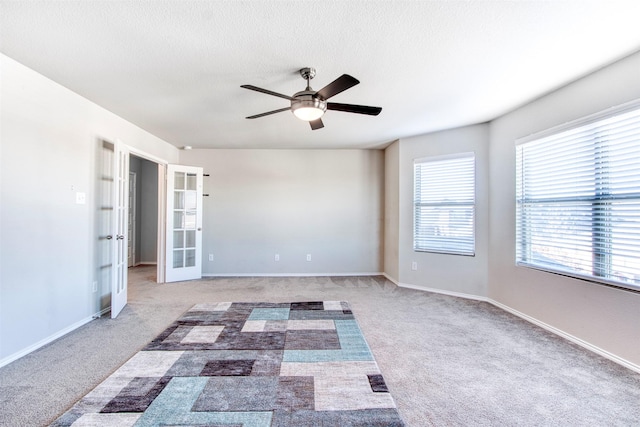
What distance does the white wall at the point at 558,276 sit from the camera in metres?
2.22

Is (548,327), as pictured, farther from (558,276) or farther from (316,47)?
(316,47)

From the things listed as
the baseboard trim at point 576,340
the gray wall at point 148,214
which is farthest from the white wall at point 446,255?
the gray wall at point 148,214

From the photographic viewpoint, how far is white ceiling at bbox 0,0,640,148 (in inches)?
67.1

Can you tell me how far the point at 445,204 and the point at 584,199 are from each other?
1727mm

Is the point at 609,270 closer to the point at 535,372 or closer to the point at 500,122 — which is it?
the point at 535,372

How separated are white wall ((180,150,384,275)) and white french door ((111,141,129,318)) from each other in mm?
1880

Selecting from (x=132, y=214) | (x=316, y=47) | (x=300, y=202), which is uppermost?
(x=316, y=47)

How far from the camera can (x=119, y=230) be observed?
333cm

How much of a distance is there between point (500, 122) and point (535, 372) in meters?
2.86

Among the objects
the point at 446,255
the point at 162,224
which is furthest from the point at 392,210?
the point at 162,224

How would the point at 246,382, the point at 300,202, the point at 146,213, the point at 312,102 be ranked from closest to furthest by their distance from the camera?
the point at 246,382 < the point at 312,102 < the point at 300,202 < the point at 146,213

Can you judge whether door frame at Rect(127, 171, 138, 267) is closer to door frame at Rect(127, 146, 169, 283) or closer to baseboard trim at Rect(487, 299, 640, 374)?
door frame at Rect(127, 146, 169, 283)

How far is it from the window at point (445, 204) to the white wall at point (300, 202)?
40.6 inches

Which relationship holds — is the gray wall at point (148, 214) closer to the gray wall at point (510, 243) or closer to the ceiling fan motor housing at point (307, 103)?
the gray wall at point (510, 243)
